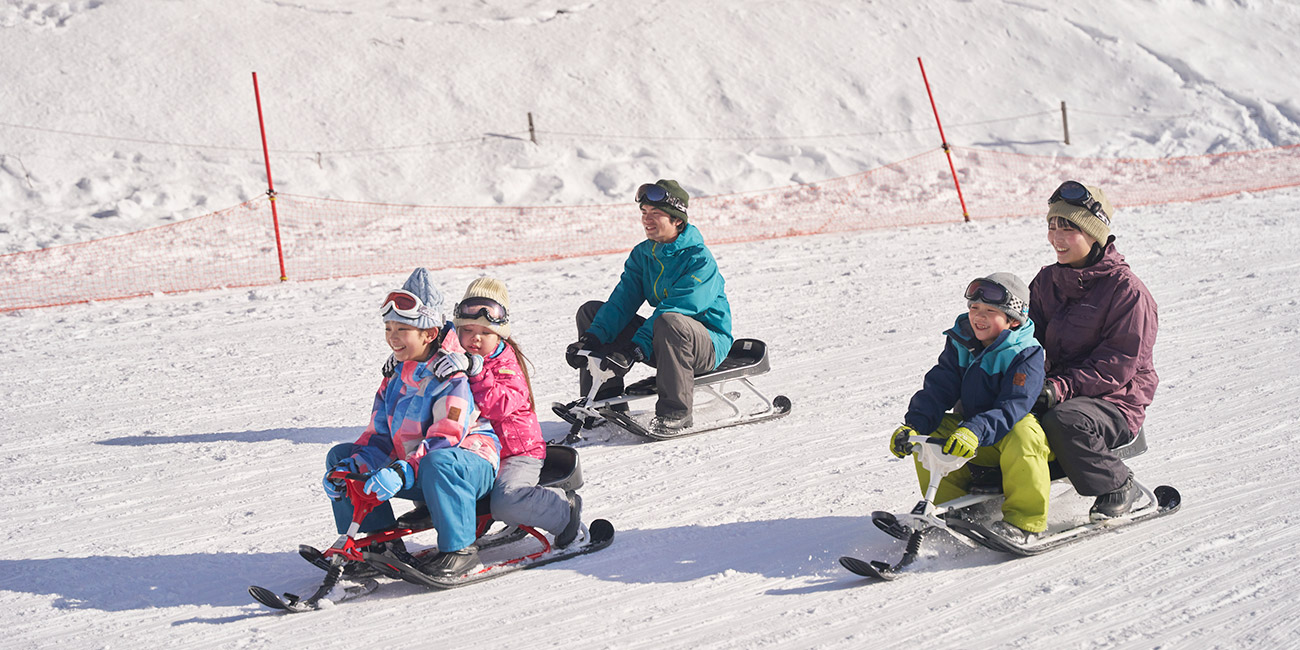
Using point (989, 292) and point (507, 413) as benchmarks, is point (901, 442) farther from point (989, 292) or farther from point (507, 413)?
point (507, 413)

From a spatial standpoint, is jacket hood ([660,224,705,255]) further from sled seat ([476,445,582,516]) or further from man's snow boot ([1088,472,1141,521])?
man's snow boot ([1088,472,1141,521])

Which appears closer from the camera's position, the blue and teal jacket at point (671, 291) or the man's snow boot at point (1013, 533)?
the man's snow boot at point (1013, 533)

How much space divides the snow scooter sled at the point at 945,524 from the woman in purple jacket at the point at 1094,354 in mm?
123

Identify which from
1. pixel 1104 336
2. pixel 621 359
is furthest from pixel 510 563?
pixel 1104 336

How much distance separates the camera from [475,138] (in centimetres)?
1720

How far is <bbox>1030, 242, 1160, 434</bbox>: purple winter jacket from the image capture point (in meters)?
4.25

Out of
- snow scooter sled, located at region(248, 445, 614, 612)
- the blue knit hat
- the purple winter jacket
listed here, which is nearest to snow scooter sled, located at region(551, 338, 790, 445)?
snow scooter sled, located at region(248, 445, 614, 612)

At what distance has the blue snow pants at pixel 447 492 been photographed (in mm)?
3908

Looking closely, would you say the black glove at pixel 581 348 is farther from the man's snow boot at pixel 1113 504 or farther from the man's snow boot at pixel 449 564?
the man's snow boot at pixel 1113 504

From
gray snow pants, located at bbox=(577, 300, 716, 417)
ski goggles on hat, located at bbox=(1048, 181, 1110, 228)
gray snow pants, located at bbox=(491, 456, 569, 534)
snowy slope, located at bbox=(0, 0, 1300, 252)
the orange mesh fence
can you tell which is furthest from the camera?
snowy slope, located at bbox=(0, 0, 1300, 252)

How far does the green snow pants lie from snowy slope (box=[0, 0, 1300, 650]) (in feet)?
0.62

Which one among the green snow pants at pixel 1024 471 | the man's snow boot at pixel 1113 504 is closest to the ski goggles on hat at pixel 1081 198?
the green snow pants at pixel 1024 471

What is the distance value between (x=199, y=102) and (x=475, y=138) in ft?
13.9

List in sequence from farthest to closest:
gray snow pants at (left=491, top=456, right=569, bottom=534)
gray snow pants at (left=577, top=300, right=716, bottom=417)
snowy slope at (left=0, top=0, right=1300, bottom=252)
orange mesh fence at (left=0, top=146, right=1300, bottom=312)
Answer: snowy slope at (left=0, top=0, right=1300, bottom=252), orange mesh fence at (left=0, top=146, right=1300, bottom=312), gray snow pants at (left=577, top=300, right=716, bottom=417), gray snow pants at (left=491, top=456, right=569, bottom=534)
